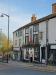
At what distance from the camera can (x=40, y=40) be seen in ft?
207

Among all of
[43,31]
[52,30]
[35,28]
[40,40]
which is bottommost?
[40,40]

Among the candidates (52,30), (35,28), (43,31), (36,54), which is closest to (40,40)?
(43,31)

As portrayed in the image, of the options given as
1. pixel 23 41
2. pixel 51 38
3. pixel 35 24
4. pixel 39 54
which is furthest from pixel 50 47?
pixel 23 41

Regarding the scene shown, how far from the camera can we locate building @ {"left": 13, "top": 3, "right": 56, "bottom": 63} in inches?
2280

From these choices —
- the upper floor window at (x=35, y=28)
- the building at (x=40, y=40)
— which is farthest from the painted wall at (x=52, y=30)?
the upper floor window at (x=35, y=28)

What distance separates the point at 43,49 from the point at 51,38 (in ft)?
14.5

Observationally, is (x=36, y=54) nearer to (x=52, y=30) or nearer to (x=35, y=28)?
(x=35, y=28)

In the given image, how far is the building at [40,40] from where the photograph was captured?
57.9m

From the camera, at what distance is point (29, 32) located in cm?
7156

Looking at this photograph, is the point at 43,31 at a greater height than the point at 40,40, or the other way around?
the point at 43,31

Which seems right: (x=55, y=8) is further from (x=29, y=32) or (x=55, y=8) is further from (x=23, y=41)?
(x=23, y=41)

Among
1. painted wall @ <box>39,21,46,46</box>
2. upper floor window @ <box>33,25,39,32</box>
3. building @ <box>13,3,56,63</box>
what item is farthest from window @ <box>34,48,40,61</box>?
upper floor window @ <box>33,25,39,32</box>

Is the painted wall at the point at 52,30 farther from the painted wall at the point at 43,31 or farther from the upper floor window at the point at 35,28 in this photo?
the upper floor window at the point at 35,28

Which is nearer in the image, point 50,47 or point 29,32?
point 50,47
